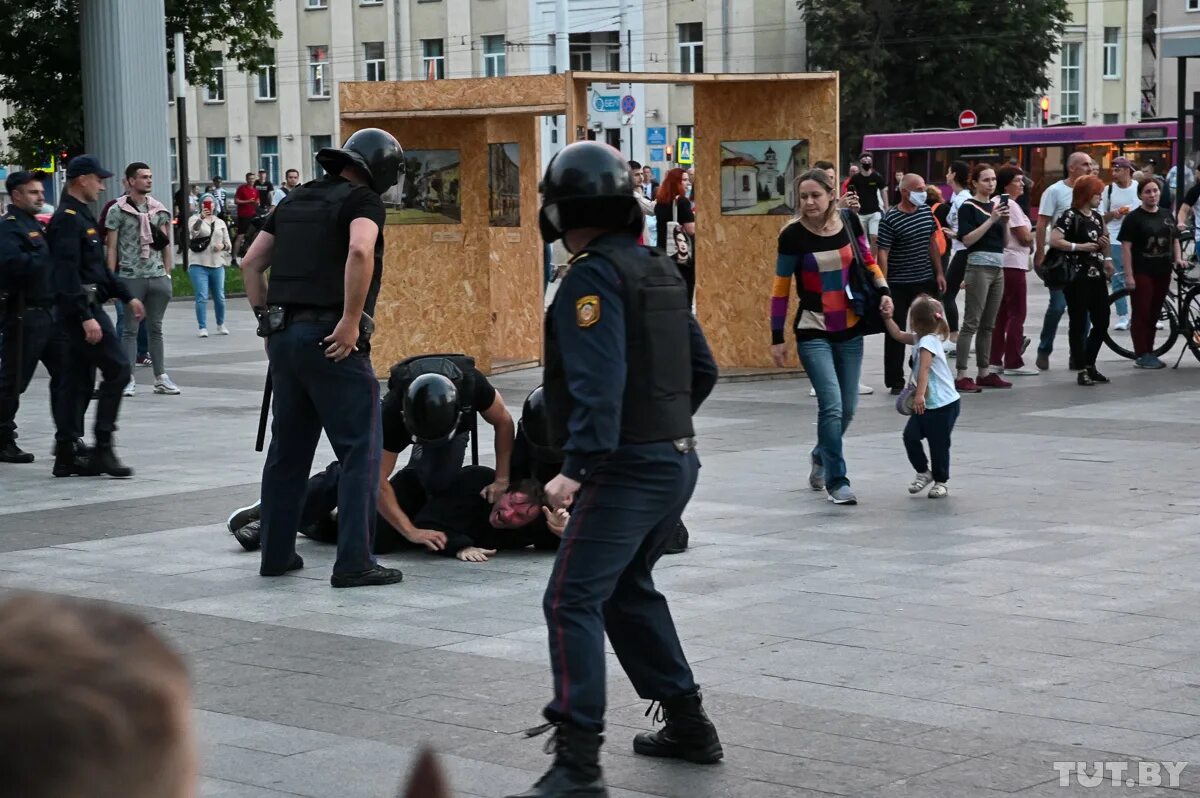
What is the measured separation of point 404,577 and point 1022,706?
3.14 meters

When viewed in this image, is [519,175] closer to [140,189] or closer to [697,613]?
[140,189]

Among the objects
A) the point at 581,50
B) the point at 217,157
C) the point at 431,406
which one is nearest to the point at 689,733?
the point at 431,406

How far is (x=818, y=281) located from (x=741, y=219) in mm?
7012

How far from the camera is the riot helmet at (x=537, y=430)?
7.82m

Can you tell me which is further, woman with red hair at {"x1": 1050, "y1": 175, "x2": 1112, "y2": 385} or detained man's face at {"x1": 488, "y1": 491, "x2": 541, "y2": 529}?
woman with red hair at {"x1": 1050, "y1": 175, "x2": 1112, "y2": 385}

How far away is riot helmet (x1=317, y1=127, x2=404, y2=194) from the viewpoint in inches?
288

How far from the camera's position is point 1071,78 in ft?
225

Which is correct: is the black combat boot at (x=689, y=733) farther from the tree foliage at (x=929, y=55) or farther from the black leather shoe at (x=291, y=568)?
the tree foliage at (x=929, y=55)

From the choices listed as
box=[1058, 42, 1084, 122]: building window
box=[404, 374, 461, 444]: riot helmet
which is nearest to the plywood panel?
box=[404, 374, 461, 444]: riot helmet

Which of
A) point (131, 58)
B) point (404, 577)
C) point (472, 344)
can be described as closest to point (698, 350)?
point (404, 577)

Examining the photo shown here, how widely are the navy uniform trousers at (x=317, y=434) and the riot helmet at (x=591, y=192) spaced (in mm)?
2642

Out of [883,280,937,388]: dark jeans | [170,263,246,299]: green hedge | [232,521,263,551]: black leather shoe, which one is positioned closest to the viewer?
[232,521,263,551]: black leather shoe

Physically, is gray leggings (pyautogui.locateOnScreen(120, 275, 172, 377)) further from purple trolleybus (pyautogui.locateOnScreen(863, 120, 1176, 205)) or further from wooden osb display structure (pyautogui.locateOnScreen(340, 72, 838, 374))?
purple trolleybus (pyautogui.locateOnScreen(863, 120, 1176, 205))

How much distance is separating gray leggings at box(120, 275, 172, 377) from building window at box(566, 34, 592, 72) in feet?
164
